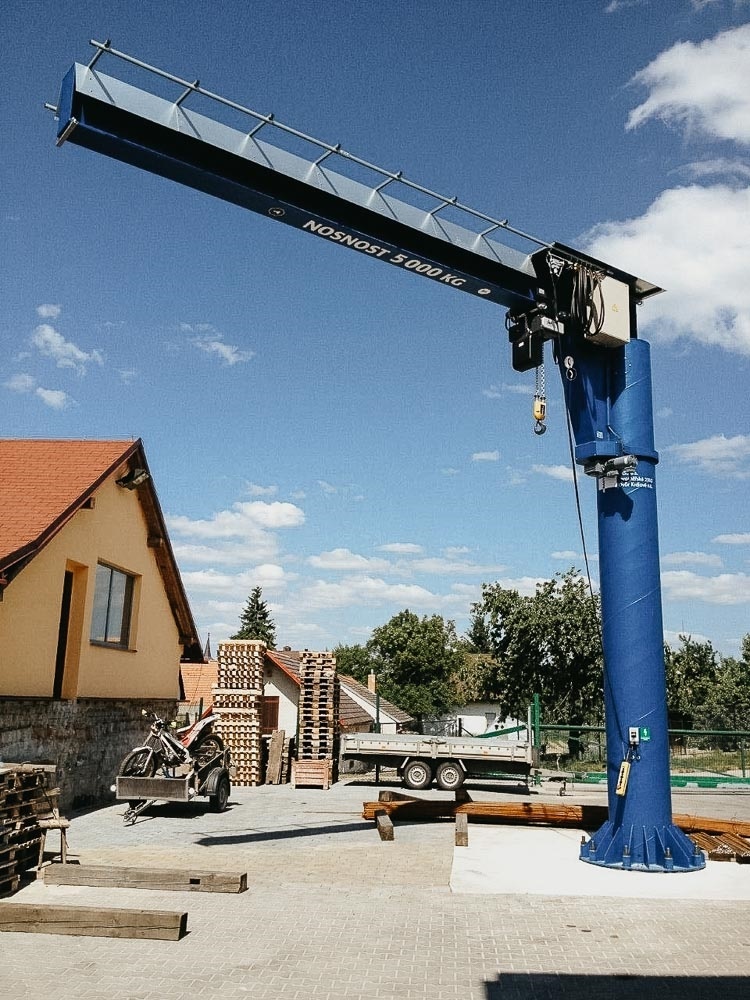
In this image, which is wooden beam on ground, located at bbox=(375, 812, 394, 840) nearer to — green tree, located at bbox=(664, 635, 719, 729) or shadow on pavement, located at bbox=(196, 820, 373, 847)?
shadow on pavement, located at bbox=(196, 820, 373, 847)

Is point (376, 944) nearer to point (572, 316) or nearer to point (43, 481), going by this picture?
point (572, 316)

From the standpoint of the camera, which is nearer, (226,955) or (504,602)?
(226,955)

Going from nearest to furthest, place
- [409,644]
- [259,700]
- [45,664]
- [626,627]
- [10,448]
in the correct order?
[626,627]
[45,664]
[10,448]
[259,700]
[409,644]

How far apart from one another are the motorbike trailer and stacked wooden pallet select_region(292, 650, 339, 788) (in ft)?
16.8

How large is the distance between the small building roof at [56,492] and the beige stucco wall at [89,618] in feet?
1.10

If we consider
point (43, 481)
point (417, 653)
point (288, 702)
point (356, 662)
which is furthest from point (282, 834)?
point (356, 662)

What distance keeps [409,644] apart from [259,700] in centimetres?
4314

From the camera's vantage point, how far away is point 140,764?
48.3 feet

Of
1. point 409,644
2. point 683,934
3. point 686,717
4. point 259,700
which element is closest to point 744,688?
point 686,717

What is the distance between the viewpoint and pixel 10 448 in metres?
17.4

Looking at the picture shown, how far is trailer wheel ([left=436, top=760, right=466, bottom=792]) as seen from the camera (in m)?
19.7

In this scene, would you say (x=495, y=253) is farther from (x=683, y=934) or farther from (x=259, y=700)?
(x=259, y=700)

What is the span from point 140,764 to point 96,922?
7.56 metres

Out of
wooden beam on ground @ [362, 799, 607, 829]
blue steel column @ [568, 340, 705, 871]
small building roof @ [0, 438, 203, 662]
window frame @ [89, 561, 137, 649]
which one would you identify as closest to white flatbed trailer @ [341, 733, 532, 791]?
wooden beam on ground @ [362, 799, 607, 829]
